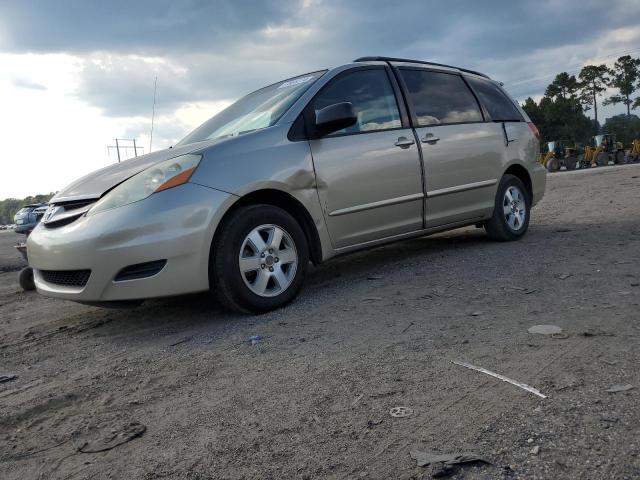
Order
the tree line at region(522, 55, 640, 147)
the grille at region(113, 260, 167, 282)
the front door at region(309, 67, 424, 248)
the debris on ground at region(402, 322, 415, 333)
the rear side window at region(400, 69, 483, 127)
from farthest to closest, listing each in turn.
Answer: the tree line at region(522, 55, 640, 147) < the rear side window at region(400, 69, 483, 127) < the front door at region(309, 67, 424, 248) < the grille at region(113, 260, 167, 282) < the debris on ground at region(402, 322, 415, 333)

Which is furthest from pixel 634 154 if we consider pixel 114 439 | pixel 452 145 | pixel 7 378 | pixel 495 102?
pixel 114 439

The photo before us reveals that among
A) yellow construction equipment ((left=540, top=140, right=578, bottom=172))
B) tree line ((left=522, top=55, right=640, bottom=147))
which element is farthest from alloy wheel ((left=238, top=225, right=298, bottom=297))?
tree line ((left=522, top=55, right=640, bottom=147))

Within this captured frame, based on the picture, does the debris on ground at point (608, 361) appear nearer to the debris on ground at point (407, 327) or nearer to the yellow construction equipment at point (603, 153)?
the debris on ground at point (407, 327)

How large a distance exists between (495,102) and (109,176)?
421cm

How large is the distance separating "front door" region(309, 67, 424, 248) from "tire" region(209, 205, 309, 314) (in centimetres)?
42

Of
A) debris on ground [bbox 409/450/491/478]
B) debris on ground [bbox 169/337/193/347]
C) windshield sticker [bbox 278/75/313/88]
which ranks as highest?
windshield sticker [bbox 278/75/313/88]

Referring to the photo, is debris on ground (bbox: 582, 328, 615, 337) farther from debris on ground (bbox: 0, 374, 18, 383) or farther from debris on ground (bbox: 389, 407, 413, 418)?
debris on ground (bbox: 0, 374, 18, 383)

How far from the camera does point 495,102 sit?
19.7ft

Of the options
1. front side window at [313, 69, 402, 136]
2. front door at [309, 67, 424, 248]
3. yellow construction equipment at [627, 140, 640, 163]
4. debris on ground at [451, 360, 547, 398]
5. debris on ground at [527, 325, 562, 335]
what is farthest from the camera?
yellow construction equipment at [627, 140, 640, 163]

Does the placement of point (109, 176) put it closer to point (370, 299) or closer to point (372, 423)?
point (370, 299)

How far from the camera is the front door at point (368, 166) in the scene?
13.7 feet

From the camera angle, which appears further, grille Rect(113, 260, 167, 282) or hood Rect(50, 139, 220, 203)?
hood Rect(50, 139, 220, 203)

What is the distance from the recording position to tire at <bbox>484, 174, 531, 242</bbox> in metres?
5.73

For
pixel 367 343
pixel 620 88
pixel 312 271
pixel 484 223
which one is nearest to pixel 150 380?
pixel 367 343
